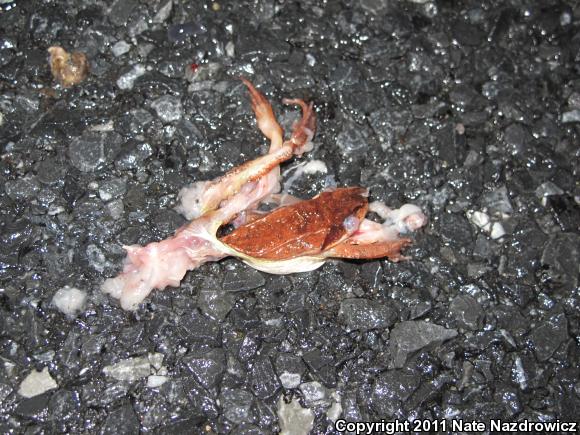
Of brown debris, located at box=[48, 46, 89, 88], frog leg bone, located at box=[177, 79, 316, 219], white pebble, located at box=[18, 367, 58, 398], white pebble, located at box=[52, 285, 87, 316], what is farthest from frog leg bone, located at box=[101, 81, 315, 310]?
brown debris, located at box=[48, 46, 89, 88]

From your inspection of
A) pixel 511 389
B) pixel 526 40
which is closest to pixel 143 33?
pixel 526 40

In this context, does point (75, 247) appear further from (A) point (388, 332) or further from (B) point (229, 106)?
(A) point (388, 332)

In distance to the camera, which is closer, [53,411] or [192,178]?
[53,411]

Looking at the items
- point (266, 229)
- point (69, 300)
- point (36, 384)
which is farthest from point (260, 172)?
point (36, 384)

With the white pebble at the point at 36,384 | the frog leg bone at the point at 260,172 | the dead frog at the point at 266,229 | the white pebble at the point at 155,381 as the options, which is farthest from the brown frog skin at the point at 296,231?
the white pebble at the point at 36,384

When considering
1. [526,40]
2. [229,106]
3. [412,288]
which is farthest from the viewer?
[526,40]
